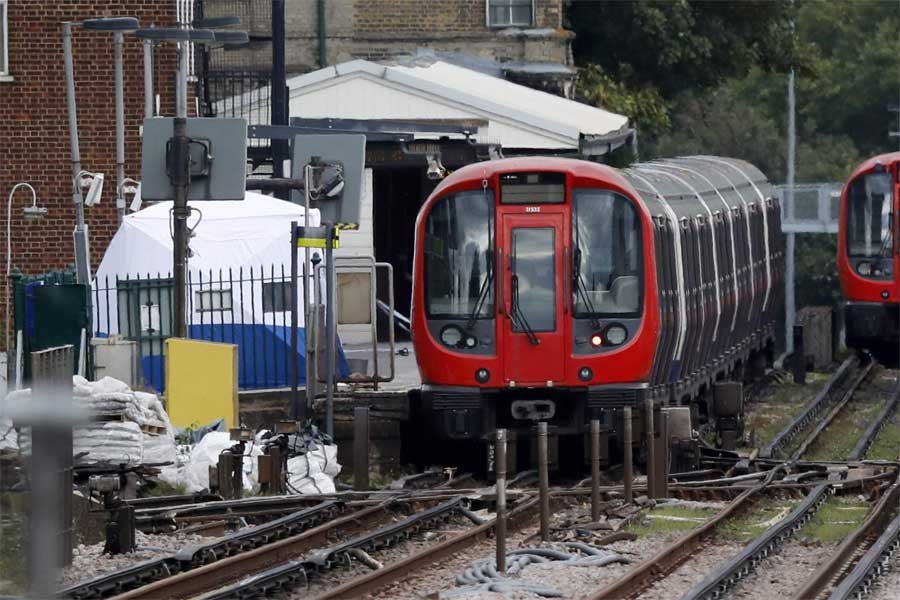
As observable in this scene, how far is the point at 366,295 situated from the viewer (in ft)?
73.6

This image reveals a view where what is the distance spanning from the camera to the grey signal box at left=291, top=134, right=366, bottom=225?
54.4 ft

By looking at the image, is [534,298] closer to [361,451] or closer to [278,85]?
[361,451]

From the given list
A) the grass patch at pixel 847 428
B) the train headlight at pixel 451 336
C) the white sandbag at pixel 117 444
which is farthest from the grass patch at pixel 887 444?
the white sandbag at pixel 117 444

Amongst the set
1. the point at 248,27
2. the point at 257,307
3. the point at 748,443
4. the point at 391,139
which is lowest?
the point at 748,443

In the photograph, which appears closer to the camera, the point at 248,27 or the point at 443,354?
the point at 443,354

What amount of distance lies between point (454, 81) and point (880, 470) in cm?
1895

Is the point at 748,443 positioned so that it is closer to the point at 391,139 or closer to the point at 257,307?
the point at 257,307

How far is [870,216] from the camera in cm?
2603

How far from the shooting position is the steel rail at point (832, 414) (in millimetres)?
19125

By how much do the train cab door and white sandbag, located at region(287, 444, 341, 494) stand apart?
1.75m

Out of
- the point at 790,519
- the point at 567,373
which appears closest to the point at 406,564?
the point at 790,519

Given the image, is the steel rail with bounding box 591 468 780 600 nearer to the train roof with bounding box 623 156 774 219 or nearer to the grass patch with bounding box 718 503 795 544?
the grass patch with bounding box 718 503 795 544

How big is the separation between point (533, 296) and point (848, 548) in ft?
18.6

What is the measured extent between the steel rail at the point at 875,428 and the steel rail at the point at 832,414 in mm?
443
